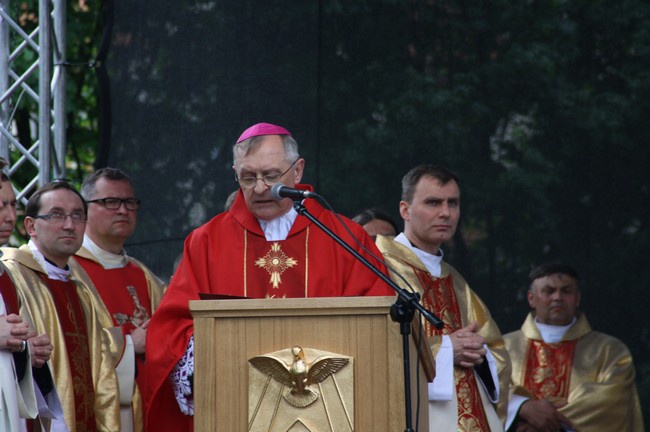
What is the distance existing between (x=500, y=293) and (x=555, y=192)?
2.82 ft

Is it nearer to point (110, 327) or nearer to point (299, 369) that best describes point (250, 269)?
point (299, 369)

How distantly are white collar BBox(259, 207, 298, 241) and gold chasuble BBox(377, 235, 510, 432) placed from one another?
3.38 ft

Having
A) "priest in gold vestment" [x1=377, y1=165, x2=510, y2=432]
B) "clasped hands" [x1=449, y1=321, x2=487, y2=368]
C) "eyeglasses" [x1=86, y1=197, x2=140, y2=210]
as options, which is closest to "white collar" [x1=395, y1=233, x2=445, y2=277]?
"priest in gold vestment" [x1=377, y1=165, x2=510, y2=432]

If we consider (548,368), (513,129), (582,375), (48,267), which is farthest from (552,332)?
(48,267)

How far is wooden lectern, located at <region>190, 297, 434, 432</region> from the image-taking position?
12.4 ft

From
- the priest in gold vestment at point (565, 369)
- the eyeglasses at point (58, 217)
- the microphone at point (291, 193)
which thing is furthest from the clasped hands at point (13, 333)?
the priest in gold vestment at point (565, 369)

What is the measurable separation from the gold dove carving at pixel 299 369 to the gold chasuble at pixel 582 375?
13.4 ft

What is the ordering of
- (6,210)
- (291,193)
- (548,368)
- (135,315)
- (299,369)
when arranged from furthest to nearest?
(548,368) < (135,315) < (6,210) < (291,193) < (299,369)

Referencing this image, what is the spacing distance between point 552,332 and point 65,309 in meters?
3.55

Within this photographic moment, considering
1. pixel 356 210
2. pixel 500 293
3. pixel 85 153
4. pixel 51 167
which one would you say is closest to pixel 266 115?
pixel 356 210

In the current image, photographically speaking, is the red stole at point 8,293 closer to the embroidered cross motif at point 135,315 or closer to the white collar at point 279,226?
the white collar at point 279,226

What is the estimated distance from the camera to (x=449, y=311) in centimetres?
607

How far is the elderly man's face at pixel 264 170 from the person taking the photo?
185 inches

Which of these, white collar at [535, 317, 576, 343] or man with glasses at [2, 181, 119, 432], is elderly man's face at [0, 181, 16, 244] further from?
white collar at [535, 317, 576, 343]
